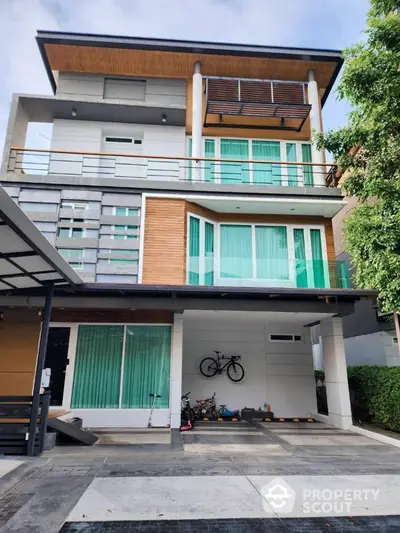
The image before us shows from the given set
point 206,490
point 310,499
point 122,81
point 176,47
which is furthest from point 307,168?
point 206,490

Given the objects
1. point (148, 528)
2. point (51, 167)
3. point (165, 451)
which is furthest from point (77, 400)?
point (51, 167)

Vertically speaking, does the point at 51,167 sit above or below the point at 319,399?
above

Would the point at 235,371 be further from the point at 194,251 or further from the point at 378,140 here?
the point at 378,140

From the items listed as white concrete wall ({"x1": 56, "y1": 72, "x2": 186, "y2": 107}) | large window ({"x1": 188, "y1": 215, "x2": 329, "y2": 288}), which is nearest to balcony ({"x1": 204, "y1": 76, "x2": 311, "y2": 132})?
white concrete wall ({"x1": 56, "y1": 72, "x2": 186, "y2": 107})

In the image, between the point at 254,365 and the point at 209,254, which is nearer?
the point at 209,254

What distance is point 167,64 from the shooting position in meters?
12.7

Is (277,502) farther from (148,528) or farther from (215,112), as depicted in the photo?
(215,112)

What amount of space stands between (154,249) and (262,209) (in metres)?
3.78

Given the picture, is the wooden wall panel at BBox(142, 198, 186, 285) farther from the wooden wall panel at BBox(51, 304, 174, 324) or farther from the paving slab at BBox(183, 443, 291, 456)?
the paving slab at BBox(183, 443, 291, 456)

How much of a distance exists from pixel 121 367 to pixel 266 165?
26.6ft

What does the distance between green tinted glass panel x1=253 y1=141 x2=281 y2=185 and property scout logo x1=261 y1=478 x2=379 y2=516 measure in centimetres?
911

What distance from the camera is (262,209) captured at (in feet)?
37.6

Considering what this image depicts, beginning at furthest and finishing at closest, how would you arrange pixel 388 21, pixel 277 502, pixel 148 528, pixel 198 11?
pixel 198 11 < pixel 388 21 < pixel 277 502 < pixel 148 528

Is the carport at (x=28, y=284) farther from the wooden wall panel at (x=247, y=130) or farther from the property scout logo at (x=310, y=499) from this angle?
the wooden wall panel at (x=247, y=130)
